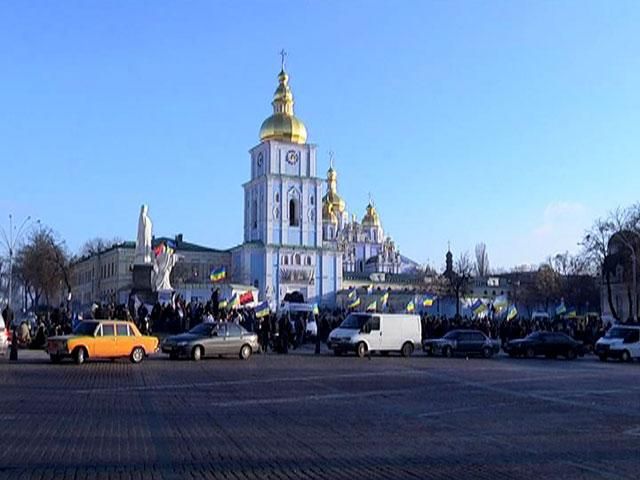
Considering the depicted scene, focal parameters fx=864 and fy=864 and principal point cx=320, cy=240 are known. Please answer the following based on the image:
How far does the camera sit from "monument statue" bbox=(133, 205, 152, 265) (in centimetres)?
4894

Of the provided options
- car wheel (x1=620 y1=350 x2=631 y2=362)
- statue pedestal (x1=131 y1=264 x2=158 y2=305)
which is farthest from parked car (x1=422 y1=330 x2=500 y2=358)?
statue pedestal (x1=131 y1=264 x2=158 y2=305)

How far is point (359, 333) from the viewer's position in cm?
3644

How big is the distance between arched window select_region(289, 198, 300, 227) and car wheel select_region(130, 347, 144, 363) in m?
82.9

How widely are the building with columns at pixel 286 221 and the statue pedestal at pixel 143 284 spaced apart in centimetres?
6015

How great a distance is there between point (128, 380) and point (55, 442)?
10644 millimetres

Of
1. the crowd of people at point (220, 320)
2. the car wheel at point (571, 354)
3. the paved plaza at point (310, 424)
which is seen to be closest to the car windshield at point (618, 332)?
the car wheel at point (571, 354)

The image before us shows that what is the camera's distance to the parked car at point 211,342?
31.6 meters

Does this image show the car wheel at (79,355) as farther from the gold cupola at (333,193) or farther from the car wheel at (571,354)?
the gold cupola at (333,193)

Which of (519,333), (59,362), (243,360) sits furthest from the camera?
(519,333)

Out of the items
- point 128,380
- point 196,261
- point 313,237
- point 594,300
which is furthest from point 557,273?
point 128,380

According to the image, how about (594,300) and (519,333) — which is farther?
(594,300)

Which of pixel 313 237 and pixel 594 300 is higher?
pixel 313 237

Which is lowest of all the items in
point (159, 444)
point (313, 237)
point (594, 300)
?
point (159, 444)

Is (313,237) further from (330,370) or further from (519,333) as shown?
(330,370)
